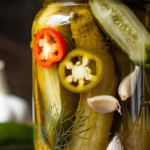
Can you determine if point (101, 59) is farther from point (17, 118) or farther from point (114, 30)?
point (17, 118)

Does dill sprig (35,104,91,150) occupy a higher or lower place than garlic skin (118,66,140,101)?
lower

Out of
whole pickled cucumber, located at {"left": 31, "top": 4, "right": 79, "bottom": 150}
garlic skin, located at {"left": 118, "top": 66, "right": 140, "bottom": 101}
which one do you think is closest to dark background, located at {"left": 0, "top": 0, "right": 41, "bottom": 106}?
whole pickled cucumber, located at {"left": 31, "top": 4, "right": 79, "bottom": 150}

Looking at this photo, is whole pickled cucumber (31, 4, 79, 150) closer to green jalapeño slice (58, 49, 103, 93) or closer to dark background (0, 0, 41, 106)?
green jalapeño slice (58, 49, 103, 93)

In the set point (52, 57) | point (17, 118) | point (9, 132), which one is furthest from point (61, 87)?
point (17, 118)

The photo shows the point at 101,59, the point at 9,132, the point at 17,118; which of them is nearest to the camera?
the point at 101,59

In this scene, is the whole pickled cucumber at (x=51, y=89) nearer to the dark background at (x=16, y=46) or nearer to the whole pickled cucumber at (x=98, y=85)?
the whole pickled cucumber at (x=98, y=85)
